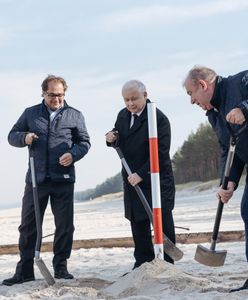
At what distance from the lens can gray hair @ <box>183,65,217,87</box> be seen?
14.6 feet

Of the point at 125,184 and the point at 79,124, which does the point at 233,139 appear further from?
the point at 79,124

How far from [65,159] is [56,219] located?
0.55 metres

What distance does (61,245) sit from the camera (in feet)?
19.2

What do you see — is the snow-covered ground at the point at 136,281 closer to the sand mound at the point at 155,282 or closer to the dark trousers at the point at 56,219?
the sand mound at the point at 155,282

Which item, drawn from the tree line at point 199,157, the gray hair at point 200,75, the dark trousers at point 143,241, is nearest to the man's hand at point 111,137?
the dark trousers at point 143,241

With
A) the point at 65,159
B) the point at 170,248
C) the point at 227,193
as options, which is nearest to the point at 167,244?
the point at 170,248

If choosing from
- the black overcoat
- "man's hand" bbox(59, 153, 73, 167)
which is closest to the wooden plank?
the black overcoat

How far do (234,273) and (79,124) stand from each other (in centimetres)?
178

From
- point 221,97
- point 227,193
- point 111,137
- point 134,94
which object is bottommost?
point 227,193

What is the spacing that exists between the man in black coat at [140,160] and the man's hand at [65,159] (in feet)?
1.10

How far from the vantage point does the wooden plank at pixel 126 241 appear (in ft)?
24.9

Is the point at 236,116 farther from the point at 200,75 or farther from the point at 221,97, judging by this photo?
the point at 200,75

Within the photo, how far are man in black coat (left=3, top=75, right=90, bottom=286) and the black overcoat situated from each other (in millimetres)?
460

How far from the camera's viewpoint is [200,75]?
4.46m
